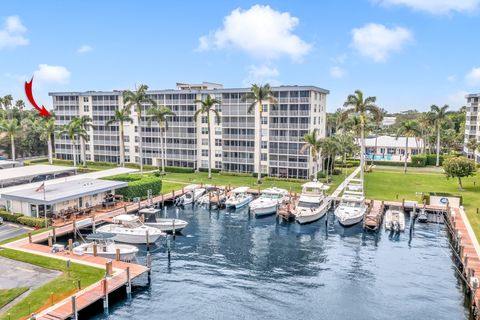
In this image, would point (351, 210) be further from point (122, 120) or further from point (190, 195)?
point (122, 120)

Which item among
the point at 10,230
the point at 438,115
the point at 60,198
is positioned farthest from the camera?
the point at 438,115

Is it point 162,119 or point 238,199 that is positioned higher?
point 162,119

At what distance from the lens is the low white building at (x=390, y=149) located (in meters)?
120

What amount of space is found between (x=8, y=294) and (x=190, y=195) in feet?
125

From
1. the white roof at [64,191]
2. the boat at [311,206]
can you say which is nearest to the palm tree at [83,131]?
the white roof at [64,191]

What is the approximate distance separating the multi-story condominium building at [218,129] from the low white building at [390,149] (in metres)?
40.3

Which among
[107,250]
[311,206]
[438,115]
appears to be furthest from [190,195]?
[438,115]

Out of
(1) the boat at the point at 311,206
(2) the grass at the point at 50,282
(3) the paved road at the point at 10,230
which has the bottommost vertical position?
(2) the grass at the point at 50,282

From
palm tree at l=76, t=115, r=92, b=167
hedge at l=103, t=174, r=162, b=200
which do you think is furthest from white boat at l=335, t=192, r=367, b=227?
palm tree at l=76, t=115, r=92, b=167

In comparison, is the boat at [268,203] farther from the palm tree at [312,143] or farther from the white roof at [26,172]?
the white roof at [26,172]

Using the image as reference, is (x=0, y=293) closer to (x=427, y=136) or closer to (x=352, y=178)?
(x=352, y=178)

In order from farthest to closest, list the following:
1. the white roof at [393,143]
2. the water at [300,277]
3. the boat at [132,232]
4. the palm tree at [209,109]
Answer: the white roof at [393,143], the palm tree at [209,109], the boat at [132,232], the water at [300,277]

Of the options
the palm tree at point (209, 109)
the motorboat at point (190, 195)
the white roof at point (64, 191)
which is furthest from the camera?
the palm tree at point (209, 109)

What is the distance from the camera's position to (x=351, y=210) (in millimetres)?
56125
